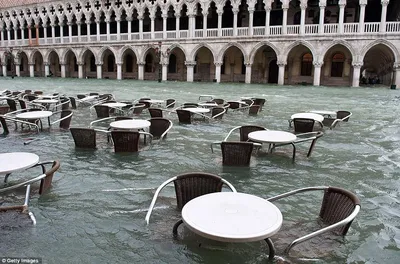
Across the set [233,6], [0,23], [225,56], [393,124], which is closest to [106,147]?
[393,124]

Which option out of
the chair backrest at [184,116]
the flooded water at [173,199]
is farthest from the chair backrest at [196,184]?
the chair backrest at [184,116]

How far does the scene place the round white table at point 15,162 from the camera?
14.7 ft

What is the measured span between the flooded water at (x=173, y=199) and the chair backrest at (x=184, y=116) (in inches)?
32.7

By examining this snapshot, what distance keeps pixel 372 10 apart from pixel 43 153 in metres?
28.3

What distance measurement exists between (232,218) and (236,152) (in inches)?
116

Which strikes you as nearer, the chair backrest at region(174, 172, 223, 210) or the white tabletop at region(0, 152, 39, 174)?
the chair backrest at region(174, 172, 223, 210)

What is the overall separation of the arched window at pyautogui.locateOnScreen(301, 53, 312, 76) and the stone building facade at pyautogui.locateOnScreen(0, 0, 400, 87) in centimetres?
8

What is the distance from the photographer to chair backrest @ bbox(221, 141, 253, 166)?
6031mm

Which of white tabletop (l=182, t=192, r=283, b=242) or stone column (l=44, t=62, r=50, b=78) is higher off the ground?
stone column (l=44, t=62, r=50, b=78)

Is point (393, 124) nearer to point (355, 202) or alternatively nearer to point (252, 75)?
point (355, 202)

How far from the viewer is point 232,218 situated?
3258 millimetres

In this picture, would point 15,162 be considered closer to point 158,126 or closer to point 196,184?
point 196,184

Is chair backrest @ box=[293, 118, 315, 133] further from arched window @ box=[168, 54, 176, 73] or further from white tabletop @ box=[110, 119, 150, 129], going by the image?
arched window @ box=[168, 54, 176, 73]

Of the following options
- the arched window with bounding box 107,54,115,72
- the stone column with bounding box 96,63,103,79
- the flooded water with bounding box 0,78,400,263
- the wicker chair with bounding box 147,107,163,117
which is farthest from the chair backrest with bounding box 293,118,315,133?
the arched window with bounding box 107,54,115,72
